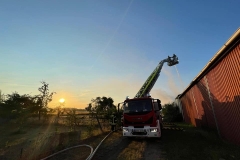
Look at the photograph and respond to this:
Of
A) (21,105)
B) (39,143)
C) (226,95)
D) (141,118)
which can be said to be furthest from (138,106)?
(21,105)

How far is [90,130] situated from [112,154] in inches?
247

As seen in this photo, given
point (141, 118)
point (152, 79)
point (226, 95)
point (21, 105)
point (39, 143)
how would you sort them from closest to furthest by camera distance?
point (226, 95) < point (141, 118) < point (39, 143) < point (152, 79) < point (21, 105)

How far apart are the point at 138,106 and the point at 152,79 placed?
8354mm

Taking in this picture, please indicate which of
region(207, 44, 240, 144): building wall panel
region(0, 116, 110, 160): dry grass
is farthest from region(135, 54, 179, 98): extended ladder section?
region(207, 44, 240, 144): building wall panel

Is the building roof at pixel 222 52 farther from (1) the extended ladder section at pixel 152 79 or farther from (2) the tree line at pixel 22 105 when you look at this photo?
(2) the tree line at pixel 22 105

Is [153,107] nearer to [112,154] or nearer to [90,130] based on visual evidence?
[112,154]

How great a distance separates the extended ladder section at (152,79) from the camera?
18.5 metres

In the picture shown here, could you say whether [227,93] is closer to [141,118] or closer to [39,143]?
[141,118]

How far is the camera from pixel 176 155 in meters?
7.29

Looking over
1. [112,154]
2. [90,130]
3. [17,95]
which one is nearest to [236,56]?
[112,154]

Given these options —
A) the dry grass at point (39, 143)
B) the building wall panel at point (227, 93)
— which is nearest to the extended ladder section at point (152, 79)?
the dry grass at point (39, 143)

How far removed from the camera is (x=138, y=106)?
36.1 feet

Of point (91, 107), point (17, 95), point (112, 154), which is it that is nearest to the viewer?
point (112, 154)

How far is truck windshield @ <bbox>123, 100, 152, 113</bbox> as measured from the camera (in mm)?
10699
